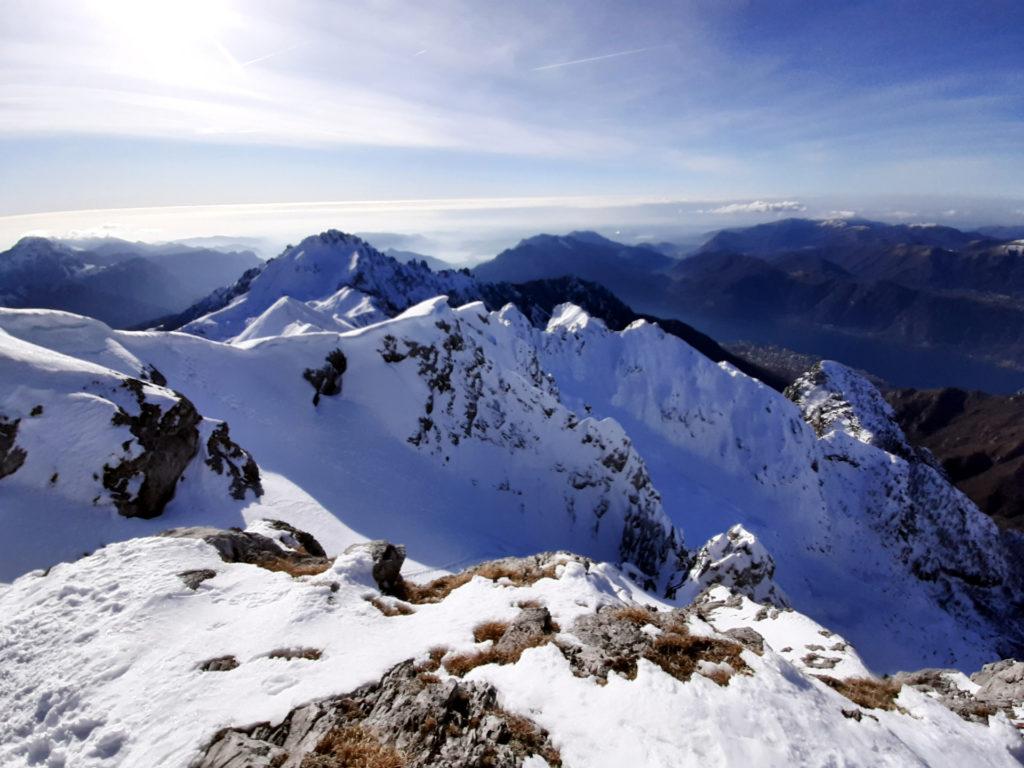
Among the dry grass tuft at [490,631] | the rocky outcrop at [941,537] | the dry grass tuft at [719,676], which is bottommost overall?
the rocky outcrop at [941,537]

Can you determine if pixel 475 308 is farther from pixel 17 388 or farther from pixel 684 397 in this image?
pixel 684 397

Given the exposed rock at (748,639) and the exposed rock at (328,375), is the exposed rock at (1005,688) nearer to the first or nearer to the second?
the exposed rock at (748,639)

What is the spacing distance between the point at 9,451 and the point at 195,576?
16.0 metres

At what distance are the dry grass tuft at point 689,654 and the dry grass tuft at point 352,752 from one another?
249 inches

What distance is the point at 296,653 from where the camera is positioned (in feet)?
40.8

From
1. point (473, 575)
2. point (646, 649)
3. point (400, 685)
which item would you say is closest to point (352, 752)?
point (400, 685)

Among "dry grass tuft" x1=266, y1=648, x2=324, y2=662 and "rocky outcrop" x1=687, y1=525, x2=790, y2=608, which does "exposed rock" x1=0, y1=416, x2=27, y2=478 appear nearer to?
"dry grass tuft" x1=266, y1=648, x2=324, y2=662

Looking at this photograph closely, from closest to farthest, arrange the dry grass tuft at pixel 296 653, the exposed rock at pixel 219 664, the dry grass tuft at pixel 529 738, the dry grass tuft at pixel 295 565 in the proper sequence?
1. the dry grass tuft at pixel 529 738
2. the exposed rock at pixel 219 664
3. the dry grass tuft at pixel 296 653
4. the dry grass tuft at pixel 295 565

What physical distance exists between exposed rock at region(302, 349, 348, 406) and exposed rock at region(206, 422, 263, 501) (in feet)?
54.5

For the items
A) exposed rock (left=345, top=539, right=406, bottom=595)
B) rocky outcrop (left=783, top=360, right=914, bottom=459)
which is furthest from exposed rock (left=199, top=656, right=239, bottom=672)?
rocky outcrop (left=783, top=360, right=914, bottom=459)

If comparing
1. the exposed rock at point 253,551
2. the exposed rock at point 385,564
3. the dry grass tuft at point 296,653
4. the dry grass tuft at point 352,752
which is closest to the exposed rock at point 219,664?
the dry grass tuft at point 296,653

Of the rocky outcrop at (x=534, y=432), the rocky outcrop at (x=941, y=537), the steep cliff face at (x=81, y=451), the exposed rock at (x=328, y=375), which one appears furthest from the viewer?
the rocky outcrop at (x=941, y=537)

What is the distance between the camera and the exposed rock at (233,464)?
103ft

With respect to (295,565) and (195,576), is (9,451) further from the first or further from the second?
(295,565)
